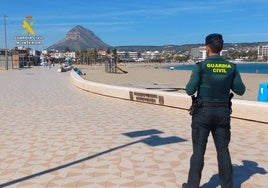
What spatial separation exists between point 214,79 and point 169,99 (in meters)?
7.95

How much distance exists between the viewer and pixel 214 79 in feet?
12.5

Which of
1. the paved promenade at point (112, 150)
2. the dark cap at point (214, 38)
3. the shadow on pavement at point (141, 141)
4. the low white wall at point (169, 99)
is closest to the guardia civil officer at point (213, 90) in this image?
the dark cap at point (214, 38)

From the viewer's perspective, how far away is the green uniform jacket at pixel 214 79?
12.5 feet

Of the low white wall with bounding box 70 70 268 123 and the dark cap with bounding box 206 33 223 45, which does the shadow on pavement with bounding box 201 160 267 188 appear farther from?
the low white wall with bounding box 70 70 268 123

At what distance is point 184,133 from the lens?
7867 mm

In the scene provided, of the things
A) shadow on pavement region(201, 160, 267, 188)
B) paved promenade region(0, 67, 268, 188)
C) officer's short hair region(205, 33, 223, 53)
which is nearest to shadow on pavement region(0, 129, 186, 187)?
paved promenade region(0, 67, 268, 188)

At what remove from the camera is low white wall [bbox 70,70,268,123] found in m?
8.88

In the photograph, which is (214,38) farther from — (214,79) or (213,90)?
(213,90)

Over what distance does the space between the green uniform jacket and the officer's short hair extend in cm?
8

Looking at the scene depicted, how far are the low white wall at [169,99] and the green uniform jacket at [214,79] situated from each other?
5.17 m

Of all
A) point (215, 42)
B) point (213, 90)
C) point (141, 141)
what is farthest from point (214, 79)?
point (141, 141)

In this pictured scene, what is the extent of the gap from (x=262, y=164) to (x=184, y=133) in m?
2.53

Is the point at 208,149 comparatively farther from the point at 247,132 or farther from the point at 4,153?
the point at 4,153

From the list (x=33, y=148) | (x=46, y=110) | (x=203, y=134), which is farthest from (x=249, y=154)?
(x=46, y=110)
